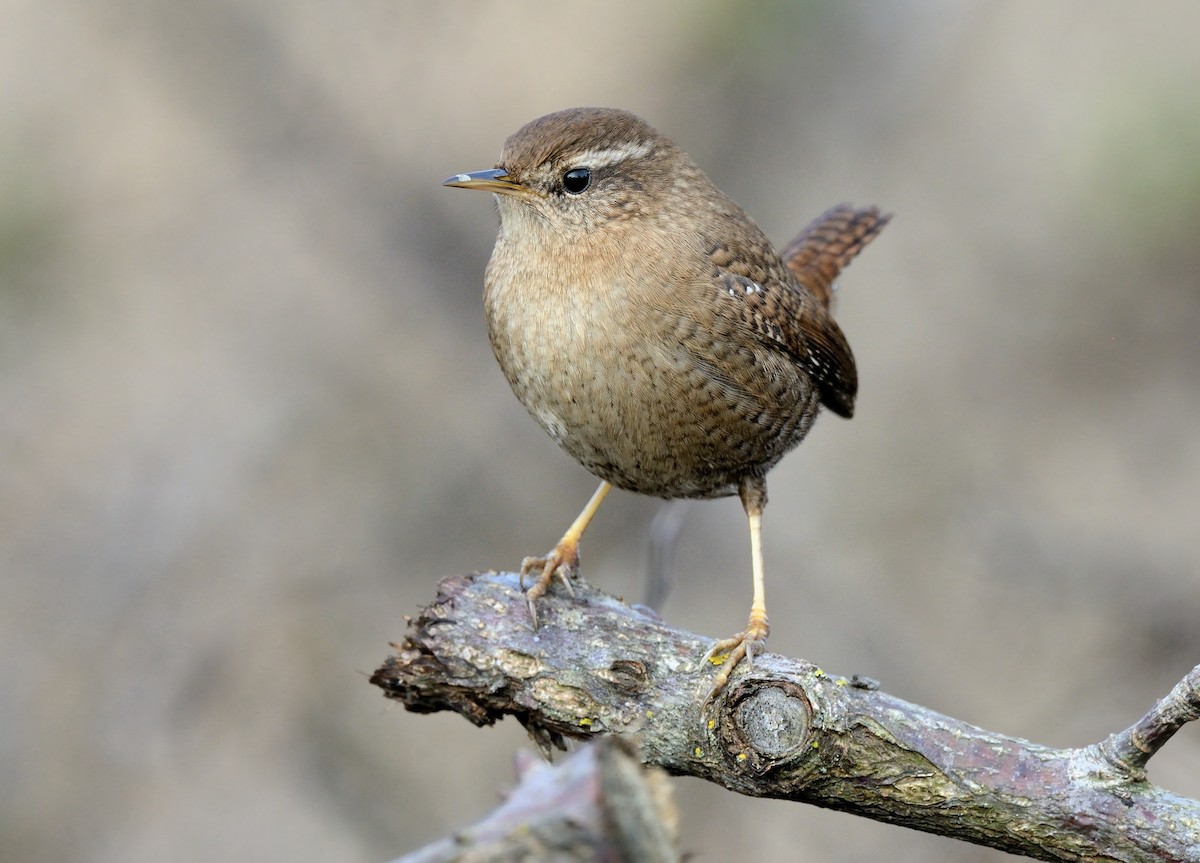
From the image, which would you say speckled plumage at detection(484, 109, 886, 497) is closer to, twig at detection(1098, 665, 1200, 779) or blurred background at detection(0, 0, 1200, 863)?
twig at detection(1098, 665, 1200, 779)

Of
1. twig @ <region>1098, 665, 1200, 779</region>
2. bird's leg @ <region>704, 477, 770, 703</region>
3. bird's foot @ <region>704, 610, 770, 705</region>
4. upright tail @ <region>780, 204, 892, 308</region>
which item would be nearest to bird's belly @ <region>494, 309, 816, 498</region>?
bird's leg @ <region>704, 477, 770, 703</region>

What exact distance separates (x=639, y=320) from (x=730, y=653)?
881 mm

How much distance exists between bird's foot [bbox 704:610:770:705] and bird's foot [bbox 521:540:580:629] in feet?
1.50

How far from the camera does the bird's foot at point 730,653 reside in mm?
3075

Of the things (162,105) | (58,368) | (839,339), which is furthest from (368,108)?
(839,339)

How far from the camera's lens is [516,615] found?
10.9 ft

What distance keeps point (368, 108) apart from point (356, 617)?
2423 millimetres

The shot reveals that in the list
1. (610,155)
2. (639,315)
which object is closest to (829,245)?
(610,155)

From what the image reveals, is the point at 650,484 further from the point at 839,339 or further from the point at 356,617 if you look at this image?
the point at 356,617

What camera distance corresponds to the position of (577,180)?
12.3ft

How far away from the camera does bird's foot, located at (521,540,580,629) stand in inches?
138

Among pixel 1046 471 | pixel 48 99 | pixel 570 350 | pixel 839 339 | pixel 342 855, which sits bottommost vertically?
pixel 342 855

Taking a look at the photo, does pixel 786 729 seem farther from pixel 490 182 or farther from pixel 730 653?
pixel 490 182

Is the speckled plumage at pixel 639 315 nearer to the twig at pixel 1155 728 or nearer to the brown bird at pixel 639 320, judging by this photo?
the brown bird at pixel 639 320
